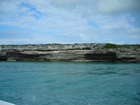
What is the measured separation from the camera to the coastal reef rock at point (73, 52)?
1913 inches

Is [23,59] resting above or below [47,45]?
below

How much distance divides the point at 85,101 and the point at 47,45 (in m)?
44.3

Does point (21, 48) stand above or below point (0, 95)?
above

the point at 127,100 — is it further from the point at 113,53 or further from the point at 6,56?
the point at 6,56

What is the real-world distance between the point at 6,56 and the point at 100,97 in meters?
49.1

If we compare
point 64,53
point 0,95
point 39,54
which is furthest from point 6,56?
point 0,95

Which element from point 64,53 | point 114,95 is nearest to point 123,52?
point 64,53

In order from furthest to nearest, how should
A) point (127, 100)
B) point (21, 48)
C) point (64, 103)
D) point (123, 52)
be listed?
point (21, 48)
point (123, 52)
point (127, 100)
point (64, 103)

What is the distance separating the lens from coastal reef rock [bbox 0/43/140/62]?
159 ft

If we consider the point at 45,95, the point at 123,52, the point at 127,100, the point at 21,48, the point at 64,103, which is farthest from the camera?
the point at 21,48

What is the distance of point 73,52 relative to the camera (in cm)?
5012

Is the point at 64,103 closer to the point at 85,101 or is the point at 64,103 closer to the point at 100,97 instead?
the point at 85,101

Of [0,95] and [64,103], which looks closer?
[64,103]

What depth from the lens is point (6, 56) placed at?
55.7 metres
